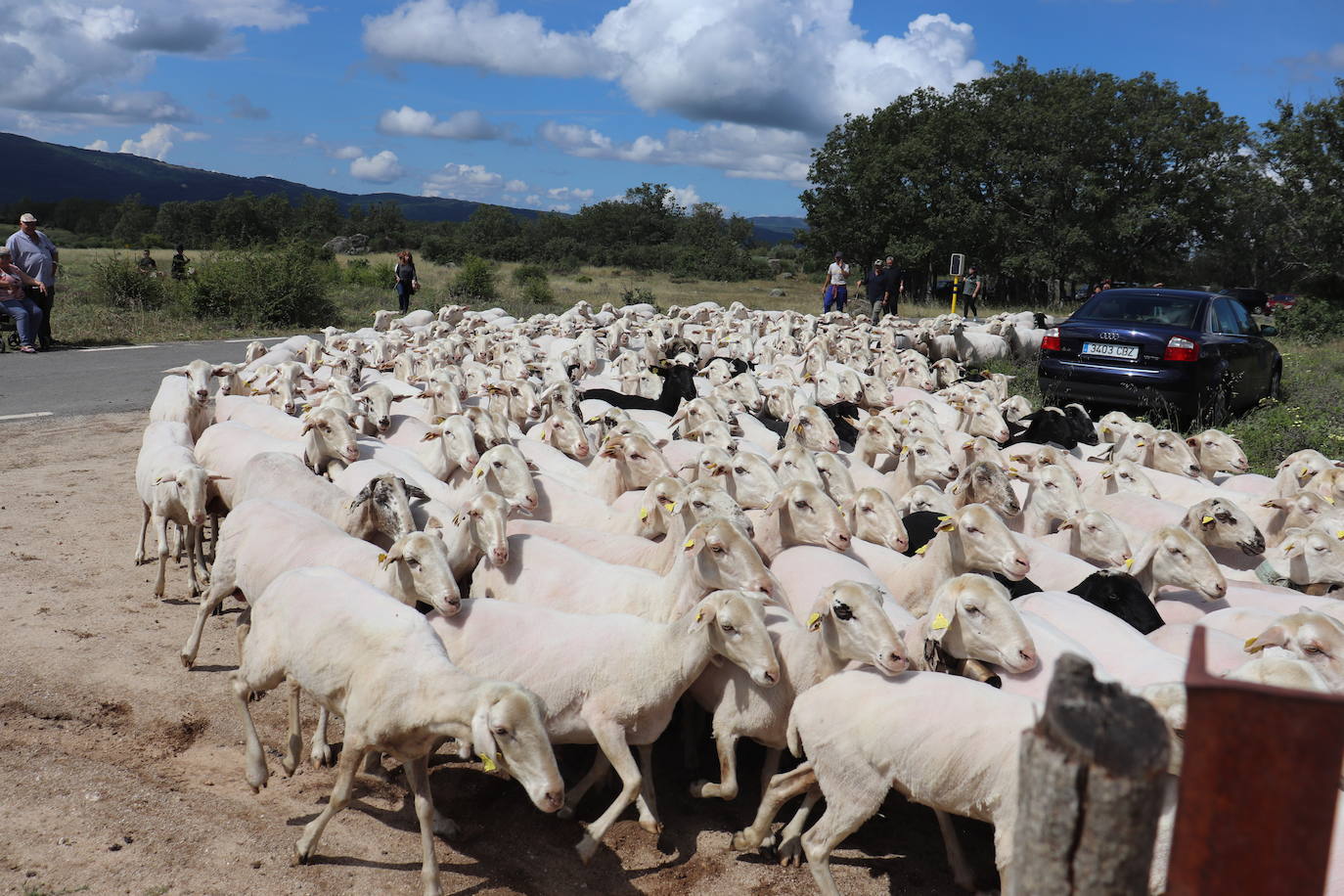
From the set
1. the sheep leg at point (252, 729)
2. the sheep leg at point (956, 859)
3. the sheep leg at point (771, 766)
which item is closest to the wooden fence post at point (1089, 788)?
the sheep leg at point (956, 859)

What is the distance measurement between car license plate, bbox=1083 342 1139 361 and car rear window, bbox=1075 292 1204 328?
20.1 inches

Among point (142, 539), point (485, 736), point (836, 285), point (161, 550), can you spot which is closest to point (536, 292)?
point (836, 285)

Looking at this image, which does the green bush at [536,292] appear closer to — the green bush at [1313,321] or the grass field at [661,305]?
the grass field at [661,305]

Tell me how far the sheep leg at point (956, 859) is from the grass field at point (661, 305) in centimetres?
815

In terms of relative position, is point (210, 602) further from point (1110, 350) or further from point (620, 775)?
point (1110, 350)

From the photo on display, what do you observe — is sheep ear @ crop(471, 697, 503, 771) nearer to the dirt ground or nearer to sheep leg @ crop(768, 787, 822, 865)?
the dirt ground

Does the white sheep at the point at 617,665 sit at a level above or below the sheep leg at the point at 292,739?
above

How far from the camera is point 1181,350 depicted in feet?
36.9

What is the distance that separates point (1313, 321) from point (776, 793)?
108 feet

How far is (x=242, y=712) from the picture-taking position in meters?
4.60

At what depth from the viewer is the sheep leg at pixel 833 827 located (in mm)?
3877

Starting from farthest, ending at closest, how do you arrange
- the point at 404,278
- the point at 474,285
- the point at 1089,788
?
the point at 474,285 → the point at 404,278 → the point at 1089,788

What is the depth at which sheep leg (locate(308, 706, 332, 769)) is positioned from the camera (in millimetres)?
4805

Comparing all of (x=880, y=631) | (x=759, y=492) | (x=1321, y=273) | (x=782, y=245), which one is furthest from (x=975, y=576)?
(x=782, y=245)
